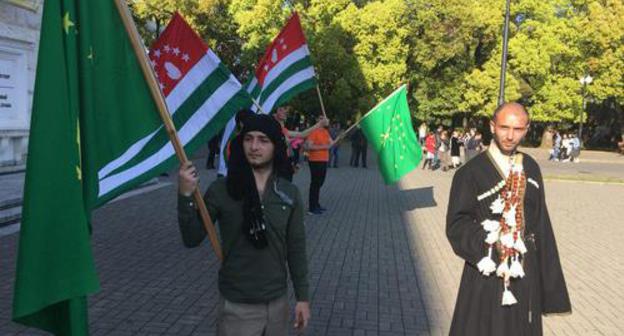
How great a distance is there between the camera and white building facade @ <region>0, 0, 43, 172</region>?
1350 centimetres

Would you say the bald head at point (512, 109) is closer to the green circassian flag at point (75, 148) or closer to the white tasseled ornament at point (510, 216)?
the white tasseled ornament at point (510, 216)

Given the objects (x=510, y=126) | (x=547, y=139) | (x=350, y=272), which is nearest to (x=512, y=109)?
(x=510, y=126)

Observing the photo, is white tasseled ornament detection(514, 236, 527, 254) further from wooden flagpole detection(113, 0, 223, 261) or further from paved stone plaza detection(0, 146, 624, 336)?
paved stone plaza detection(0, 146, 624, 336)

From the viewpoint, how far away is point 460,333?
329cm

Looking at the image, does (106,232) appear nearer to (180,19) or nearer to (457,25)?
(180,19)

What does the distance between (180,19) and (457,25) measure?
121 ft

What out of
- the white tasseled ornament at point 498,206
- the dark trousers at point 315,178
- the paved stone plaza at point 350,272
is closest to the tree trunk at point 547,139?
the paved stone plaza at point 350,272

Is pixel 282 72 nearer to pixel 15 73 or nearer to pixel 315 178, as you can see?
pixel 315 178

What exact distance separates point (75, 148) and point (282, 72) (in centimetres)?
571

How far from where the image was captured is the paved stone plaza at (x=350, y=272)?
5344 millimetres

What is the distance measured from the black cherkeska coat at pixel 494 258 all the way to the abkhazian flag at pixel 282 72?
4.52 m

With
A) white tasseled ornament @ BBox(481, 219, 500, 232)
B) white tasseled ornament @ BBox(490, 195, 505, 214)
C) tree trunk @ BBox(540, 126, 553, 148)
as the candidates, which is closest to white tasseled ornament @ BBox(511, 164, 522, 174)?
white tasseled ornament @ BBox(490, 195, 505, 214)

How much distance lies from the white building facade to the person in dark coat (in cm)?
1257

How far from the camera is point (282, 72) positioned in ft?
26.8
